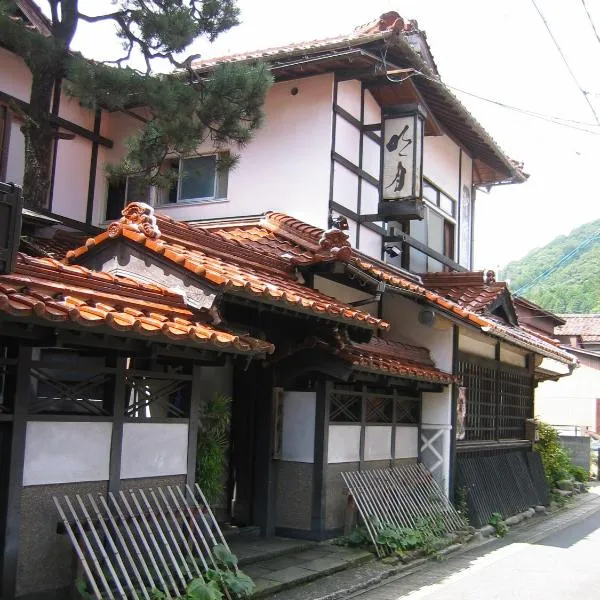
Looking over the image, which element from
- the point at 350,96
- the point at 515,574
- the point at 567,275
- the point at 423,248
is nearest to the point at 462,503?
the point at 515,574

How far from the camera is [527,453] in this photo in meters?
18.6

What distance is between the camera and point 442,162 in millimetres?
18125

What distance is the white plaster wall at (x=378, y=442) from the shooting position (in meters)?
12.6

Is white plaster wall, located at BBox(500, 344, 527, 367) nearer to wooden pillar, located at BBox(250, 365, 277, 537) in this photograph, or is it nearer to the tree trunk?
wooden pillar, located at BBox(250, 365, 277, 537)

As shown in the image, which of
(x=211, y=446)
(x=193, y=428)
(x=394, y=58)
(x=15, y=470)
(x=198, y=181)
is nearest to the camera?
(x=15, y=470)

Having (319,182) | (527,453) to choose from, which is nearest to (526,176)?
(527,453)

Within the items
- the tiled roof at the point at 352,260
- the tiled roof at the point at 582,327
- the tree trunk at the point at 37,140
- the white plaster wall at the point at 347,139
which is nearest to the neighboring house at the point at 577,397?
the tiled roof at the point at 582,327

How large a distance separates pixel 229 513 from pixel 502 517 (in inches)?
241

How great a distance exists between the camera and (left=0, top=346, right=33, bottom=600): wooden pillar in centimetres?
651

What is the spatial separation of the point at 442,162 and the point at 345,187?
15.7ft

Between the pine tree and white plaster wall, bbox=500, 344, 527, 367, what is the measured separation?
8801 mm

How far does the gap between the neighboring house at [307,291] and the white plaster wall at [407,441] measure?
8 centimetres

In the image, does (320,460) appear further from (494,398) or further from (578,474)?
(578,474)

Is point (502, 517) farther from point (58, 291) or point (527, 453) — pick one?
point (58, 291)
